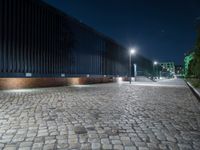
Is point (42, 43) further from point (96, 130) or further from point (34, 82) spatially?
point (96, 130)

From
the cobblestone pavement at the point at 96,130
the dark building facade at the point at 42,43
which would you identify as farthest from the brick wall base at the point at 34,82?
the cobblestone pavement at the point at 96,130

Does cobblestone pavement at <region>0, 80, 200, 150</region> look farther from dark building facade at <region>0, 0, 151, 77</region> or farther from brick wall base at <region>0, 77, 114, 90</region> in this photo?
brick wall base at <region>0, 77, 114, 90</region>

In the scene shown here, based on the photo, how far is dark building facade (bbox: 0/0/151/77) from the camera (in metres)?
15.3

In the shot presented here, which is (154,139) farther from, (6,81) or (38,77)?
(38,77)

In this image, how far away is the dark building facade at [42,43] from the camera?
15325mm

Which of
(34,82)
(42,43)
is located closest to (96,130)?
(34,82)

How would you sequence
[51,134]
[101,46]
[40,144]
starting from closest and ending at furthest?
1. [40,144]
2. [51,134]
3. [101,46]

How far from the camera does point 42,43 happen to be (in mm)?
18766

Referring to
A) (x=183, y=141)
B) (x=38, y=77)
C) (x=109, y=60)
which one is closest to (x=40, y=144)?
(x=183, y=141)

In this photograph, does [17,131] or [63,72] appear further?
[63,72]

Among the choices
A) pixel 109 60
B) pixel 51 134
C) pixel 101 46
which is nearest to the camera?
pixel 51 134

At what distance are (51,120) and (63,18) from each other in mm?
17389

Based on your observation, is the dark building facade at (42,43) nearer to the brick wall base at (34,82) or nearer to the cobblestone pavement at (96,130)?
the brick wall base at (34,82)

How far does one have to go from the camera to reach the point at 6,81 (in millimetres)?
15859
